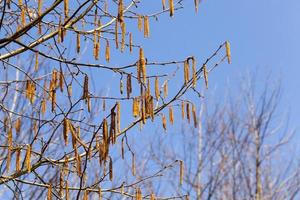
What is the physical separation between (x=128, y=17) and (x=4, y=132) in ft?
3.46

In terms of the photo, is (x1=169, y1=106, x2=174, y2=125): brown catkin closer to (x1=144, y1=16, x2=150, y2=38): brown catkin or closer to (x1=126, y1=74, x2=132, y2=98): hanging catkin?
(x1=126, y1=74, x2=132, y2=98): hanging catkin

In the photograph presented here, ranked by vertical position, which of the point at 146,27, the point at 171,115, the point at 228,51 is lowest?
the point at 171,115

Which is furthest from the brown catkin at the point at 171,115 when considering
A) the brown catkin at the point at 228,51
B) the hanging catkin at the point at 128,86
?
the brown catkin at the point at 228,51

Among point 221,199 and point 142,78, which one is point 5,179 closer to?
point 142,78

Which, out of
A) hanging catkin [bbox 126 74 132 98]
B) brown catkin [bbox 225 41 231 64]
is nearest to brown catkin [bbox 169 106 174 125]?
hanging catkin [bbox 126 74 132 98]

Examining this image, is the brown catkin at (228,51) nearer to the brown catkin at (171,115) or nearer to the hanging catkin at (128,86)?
the brown catkin at (171,115)

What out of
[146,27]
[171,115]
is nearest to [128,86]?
[171,115]

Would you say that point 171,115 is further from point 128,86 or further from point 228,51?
point 228,51

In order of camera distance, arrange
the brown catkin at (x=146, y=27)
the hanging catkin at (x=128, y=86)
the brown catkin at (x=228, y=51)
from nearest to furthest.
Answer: the hanging catkin at (x=128, y=86) < the brown catkin at (x=228, y=51) < the brown catkin at (x=146, y=27)

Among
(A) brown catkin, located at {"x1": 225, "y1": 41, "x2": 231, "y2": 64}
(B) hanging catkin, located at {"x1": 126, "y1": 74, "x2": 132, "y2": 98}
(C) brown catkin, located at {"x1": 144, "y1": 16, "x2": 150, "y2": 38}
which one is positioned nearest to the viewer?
(B) hanging catkin, located at {"x1": 126, "y1": 74, "x2": 132, "y2": 98}

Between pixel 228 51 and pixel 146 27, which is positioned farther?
pixel 146 27

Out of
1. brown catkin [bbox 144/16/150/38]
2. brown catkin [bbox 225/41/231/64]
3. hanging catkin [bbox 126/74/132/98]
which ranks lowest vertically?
hanging catkin [bbox 126/74/132/98]

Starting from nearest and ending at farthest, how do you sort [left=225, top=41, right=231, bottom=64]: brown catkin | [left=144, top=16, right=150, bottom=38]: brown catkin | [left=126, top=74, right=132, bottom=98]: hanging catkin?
[left=126, top=74, right=132, bottom=98]: hanging catkin < [left=225, top=41, right=231, bottom=64]: brown catkin < [left=144, top=16, right=150, bottom=38]: brown catkin

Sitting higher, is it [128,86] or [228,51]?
[228,51]
